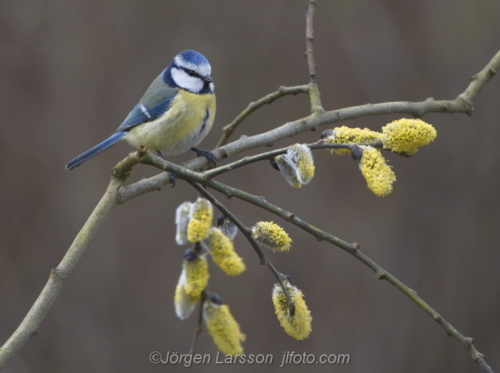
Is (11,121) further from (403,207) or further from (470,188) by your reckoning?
(470,188)

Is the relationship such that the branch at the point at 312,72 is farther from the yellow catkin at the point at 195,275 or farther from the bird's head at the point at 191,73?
the yellow catkin at the point at 195,275

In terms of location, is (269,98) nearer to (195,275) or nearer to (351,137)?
(351,137)

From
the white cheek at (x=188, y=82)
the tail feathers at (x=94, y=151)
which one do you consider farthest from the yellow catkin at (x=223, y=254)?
the white cheek at (x=188, y=82)

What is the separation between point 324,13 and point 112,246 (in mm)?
1803

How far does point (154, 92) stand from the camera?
2.19 m

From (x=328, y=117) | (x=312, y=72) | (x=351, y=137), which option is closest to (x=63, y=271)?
(x=351, y=137)

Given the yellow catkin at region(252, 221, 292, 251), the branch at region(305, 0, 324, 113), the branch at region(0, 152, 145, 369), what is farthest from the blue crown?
the yellow catkin at region(252, 221, 292, 251)

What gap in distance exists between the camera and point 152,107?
2125 millimetres

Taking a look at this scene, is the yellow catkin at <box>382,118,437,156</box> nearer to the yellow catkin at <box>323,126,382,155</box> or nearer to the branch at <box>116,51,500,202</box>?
the yellow catkin at <box>323,126,382,155</box>

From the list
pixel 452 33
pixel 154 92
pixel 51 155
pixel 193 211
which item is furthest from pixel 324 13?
pixel 193 211

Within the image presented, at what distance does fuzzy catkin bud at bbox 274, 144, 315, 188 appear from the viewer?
0.97 m

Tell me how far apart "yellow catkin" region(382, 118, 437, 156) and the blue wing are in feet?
4.19

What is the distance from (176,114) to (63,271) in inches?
45.3

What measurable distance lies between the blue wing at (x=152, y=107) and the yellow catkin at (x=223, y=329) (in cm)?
135
